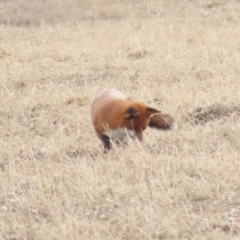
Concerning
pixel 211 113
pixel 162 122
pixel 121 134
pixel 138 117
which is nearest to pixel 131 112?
pixel 138 117

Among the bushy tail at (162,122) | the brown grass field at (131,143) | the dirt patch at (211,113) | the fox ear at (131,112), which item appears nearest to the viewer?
the brown grass field at (131,143)

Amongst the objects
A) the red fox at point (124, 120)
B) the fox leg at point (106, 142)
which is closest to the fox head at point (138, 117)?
the red fox at point (124, 120)

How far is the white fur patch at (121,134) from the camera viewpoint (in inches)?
213

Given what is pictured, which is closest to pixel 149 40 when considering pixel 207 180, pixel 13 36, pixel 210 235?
pixel 13 36

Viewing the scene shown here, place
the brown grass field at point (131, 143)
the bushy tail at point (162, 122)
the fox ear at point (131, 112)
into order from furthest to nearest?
the bushy tail at point (162, 122)
the fox ear at point (131, 112)
the brown grass field at point (131, 143)

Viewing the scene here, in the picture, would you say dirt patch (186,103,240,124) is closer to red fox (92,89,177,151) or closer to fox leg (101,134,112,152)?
red fox (92,89,177,151)

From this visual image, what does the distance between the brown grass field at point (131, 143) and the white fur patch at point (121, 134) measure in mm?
79

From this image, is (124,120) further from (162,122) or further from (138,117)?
(162,122)

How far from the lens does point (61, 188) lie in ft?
14.9

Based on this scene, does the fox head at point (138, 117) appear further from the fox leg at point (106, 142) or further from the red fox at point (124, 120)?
the fox leg at point (106, 142)

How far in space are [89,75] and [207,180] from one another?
456 centimetres

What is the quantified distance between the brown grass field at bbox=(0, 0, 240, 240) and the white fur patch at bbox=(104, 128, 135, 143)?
8cm

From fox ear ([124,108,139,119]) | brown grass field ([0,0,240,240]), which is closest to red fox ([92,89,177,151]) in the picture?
fox ear ([124,108,139,119])

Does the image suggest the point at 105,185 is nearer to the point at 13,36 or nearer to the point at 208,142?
the point at 208,142
